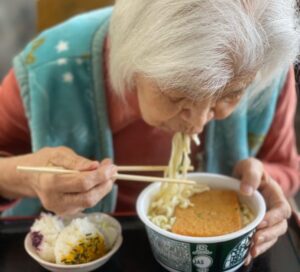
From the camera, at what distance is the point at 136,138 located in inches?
47.7

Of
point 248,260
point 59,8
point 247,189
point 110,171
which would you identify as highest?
point 59,8

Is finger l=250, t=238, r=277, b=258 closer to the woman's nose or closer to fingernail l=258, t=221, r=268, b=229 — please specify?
fingernail l=258, t=221, r=268, b=229

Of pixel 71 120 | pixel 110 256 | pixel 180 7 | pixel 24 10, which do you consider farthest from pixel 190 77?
pixel 24 10

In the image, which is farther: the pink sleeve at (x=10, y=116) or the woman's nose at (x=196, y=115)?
the pink sleeve at (x=10, y=116)

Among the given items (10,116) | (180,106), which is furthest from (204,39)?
(10,116)

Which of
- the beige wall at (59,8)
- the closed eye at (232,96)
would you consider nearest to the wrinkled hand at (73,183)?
the closed eye at (232,96)

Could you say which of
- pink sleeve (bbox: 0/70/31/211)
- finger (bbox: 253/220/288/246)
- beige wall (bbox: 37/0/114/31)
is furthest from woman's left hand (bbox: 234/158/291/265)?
beige wall (bbox: 37/0/114/31)

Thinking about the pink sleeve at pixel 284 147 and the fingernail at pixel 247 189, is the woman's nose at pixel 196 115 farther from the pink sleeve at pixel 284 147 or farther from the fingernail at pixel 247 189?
the pink sleeve at pixel 284 147

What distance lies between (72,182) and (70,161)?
0.16 ft

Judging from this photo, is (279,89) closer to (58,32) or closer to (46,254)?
(58,32)

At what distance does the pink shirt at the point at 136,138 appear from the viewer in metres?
1.16

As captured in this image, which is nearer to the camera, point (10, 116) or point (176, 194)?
point (176, 194)

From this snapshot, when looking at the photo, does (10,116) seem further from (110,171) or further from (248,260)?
(248,260)

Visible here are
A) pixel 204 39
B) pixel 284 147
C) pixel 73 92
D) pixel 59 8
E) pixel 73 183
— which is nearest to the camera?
pixel 204 39
